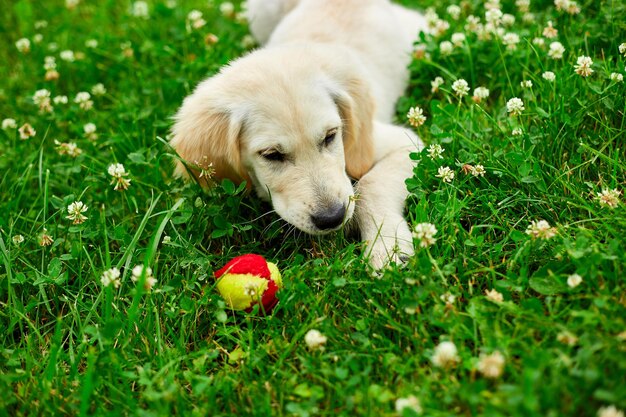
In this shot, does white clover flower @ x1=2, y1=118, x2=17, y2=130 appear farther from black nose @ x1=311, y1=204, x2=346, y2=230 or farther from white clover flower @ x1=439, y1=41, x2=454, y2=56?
white clover flower @ x1=439, y1=41, x2=454, y2=56

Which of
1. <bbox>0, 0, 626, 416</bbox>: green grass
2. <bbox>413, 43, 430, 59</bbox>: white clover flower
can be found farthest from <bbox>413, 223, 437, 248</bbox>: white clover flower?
<bbox>413, 43, 430, 59</bbox>: white clover flower

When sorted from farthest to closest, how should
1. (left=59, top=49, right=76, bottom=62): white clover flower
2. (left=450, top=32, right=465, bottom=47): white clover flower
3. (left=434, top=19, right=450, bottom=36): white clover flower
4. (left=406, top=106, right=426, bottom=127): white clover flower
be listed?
(left=59, top=49, right=76, bottom=62): white clover flower → (left=434, top=19, right=450, bottom=36): white clover flower → (left=450, top=32, right=465, bottom=47): white clover flower → (left=406, top=106, right=426, bottom=127): white clover flower

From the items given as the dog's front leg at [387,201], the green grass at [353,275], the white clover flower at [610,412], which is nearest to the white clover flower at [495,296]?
the green grass at [353,275]

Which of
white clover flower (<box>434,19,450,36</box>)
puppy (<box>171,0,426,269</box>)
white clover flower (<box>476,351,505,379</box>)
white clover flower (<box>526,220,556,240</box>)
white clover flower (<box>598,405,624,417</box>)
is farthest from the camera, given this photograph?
white clover flower (<box>434,19,450,36</box>)

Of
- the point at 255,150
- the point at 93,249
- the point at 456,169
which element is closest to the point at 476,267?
the point at 456,169

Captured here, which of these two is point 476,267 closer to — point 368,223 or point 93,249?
point 368,223

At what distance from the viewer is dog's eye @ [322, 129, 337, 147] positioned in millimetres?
Answer: 2853

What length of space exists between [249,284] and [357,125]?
3.74 feet

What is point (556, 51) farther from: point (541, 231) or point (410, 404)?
point (410, 404)

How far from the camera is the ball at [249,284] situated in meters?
2.33

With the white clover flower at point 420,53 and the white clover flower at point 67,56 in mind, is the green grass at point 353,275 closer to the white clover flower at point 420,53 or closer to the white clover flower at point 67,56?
the white clover flower at point 420,53

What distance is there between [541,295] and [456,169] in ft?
2.59

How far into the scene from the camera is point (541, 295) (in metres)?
2.18

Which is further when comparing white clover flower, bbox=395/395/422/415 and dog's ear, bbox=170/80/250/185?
dog's ear, bbox=170/80/250/185
